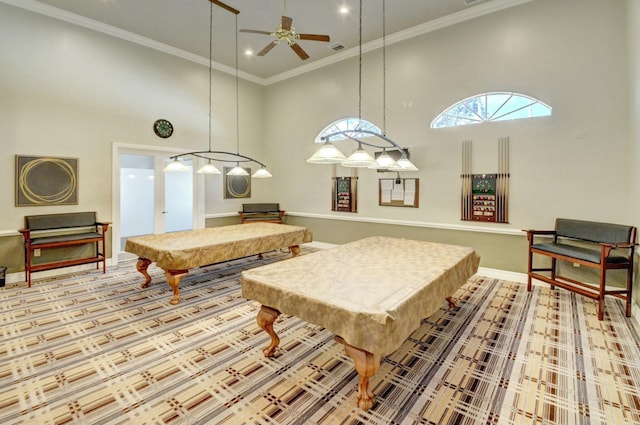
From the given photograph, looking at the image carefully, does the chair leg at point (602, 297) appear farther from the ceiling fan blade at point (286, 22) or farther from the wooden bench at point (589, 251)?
the ceiling fan blade at point (286, 22)

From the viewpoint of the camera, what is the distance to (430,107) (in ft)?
17.0

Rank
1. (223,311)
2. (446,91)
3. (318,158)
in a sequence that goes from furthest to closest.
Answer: (446,91) → (223,311) → (318,158)

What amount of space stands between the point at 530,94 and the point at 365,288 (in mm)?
4036

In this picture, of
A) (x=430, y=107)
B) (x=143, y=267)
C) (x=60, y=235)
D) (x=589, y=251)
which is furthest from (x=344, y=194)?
(x=60, y=235)

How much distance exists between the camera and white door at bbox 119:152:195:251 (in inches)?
227

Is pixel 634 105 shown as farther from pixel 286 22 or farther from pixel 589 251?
pixel 286 22

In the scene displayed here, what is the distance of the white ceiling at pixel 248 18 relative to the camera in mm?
4520

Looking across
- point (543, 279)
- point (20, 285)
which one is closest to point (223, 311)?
point (20, 285)

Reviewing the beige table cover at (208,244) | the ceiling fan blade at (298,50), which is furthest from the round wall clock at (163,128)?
the ceiling fan blade at (298,50)

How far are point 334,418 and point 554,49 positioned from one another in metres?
5.16

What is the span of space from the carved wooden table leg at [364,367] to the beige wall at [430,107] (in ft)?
11.9

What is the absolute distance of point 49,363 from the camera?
250 centimetres

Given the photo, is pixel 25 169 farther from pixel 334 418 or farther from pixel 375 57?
pixel 375 57

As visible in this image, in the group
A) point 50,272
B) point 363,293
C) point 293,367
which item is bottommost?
point 293,367
